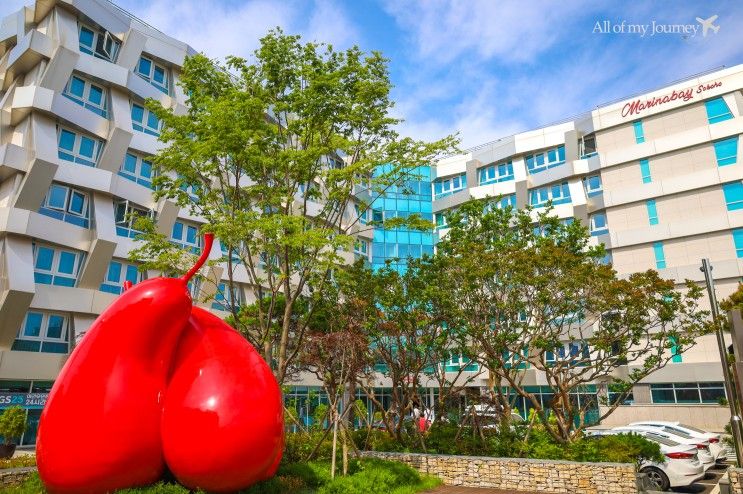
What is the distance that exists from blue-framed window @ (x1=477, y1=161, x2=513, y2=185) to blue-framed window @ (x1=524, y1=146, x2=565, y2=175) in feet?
5.04

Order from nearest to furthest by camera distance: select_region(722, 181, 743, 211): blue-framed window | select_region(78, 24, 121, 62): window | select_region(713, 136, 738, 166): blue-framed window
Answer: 1. select_region(78, 24, 121, 62): window
2. select_region(722, 181, 743, 211): blue-framed window
3. select_region(713, 136, 738, 166): blue-framed window

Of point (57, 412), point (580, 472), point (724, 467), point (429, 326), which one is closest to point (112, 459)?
point (57, 412)

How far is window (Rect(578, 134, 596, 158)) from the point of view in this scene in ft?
127

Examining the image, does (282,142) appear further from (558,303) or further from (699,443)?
(699,443)

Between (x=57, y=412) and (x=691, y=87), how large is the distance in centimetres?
3813

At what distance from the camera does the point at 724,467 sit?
56.4 feet

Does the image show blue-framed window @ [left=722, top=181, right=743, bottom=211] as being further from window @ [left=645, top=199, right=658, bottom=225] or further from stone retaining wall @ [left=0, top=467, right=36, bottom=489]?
stone retaining wall @ [left=0, top=467, right=36, bottom=489]

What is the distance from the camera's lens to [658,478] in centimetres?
1309

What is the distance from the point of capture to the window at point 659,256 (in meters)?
33.3

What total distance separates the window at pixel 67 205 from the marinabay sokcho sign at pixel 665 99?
34090 millimetres

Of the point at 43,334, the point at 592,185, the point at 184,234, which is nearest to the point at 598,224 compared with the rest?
the point at 592,185

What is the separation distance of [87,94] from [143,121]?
10.2ft

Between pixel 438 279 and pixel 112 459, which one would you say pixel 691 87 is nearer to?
pixel 438 279

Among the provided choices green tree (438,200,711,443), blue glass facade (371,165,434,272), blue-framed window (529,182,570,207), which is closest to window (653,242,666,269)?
blue-framed window (529,182,570,207)
